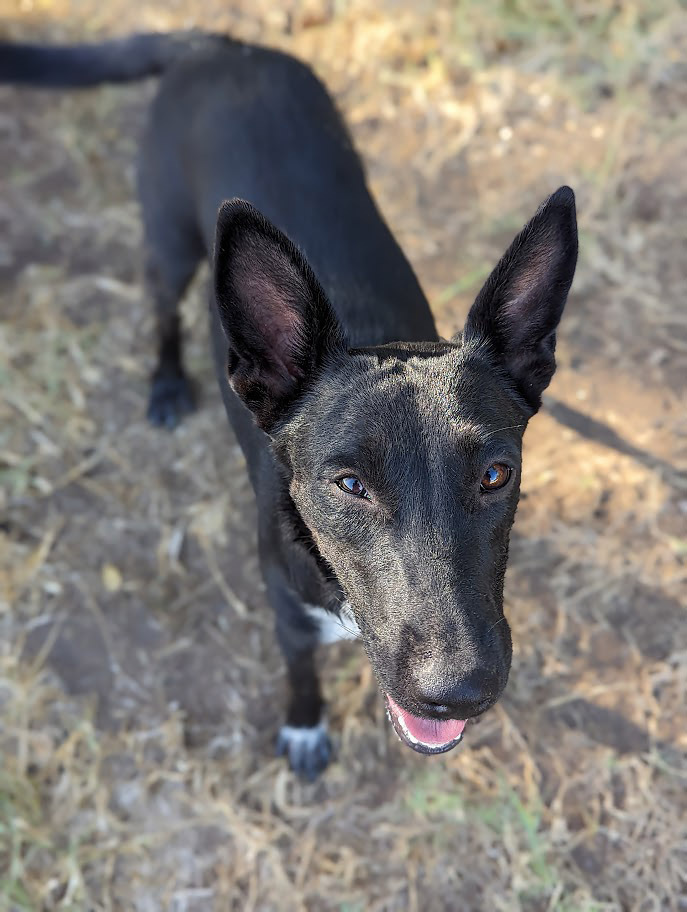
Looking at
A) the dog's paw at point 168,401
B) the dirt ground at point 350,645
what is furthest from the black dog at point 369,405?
the dog's paw at point 168,401

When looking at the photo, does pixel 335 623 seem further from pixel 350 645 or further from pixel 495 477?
pixel 350 645

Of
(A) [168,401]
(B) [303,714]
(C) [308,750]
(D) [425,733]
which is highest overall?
(D) [425,733]

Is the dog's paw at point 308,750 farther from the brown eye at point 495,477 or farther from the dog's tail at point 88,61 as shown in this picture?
the dog's tail at point 88,61

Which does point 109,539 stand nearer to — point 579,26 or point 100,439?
point 100,439

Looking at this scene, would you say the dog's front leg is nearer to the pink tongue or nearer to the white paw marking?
the white paw marking

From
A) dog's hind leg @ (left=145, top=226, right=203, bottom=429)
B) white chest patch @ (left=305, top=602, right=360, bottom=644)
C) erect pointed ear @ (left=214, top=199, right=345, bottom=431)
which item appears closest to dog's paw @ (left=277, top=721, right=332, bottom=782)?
white chest patch @ (left=305, top=602, right=360, bottom=644)

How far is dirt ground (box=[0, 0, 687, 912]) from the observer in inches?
147

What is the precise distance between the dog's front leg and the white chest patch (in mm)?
111

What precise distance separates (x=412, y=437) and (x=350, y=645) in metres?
2.04

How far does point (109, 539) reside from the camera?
4.55 meters

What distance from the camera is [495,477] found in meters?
2.44

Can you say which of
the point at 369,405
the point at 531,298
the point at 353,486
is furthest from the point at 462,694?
the point at 531,298

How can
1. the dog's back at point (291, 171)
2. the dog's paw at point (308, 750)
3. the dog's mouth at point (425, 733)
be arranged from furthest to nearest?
the dog's paw at point (308, 750), the dog's back at point (291, 171), the dog's mouth at point (425, 733)

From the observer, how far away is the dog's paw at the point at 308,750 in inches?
153
